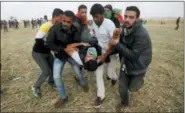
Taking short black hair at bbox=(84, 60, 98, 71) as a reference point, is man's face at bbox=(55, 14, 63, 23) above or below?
above

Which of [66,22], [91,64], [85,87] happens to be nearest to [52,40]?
[66,22]

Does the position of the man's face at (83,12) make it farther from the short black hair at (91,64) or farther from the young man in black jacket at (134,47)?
the young man in black jacket at (134,47)

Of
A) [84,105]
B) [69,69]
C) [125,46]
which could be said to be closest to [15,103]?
[84,105]

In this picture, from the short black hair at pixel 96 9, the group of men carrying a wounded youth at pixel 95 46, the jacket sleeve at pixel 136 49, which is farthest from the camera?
the short black hair at pixel 96 9

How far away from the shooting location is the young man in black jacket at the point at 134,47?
351cm

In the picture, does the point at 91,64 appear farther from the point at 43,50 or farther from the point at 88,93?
the point at 88,93

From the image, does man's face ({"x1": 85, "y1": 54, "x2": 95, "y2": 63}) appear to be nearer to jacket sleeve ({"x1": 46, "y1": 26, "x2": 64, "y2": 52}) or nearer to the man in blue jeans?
the man in blue jeans

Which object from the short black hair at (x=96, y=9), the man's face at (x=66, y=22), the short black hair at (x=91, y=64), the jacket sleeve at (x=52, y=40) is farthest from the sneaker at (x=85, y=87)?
the short black hair at (x=96, y=9)

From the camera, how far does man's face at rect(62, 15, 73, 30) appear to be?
4.02 metres

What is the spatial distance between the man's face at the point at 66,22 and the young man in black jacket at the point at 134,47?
0.96m

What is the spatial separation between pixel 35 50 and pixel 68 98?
1269 millimetres

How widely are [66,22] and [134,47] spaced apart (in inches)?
51.4

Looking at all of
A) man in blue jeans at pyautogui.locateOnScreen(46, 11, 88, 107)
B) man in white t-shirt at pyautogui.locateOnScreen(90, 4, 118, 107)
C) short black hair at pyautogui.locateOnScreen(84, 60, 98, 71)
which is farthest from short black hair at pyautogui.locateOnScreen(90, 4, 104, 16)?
short black hair at pyautogui.locateOnScreen(84, 60, 98, 71)

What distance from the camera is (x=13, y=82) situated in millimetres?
6086
